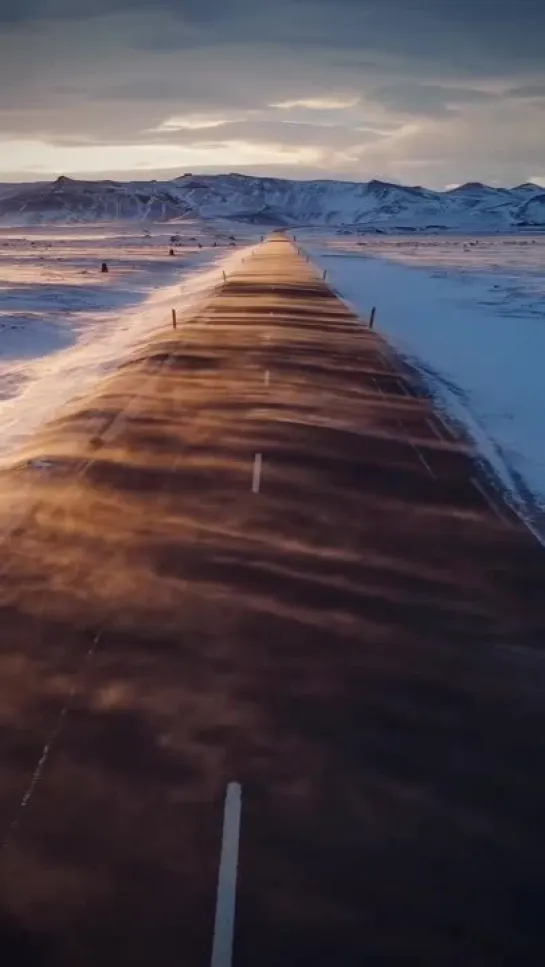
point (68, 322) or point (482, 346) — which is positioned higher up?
point (482, 346)

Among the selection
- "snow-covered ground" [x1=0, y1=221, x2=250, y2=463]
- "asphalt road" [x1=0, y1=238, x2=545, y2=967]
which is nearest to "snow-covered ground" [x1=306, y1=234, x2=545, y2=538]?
"asphalt road" [x1=0, y1=238, x2=545, y2=967]

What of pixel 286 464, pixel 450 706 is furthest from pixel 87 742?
pixel 286 464

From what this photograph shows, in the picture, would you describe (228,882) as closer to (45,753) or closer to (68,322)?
(45,753)

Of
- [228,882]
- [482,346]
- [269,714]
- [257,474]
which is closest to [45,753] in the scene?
[269,714]

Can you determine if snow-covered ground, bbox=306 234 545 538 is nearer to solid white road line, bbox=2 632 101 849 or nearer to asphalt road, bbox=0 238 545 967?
asphalt road, bbox=0 238 545 967

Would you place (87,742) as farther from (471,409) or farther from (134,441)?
(471,409)

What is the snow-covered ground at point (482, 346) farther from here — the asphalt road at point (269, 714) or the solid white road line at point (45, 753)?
the solid white road line at point (45, 753)

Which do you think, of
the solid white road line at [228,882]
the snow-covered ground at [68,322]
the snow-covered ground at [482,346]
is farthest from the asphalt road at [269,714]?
the snow-covered ground at [68,322]
